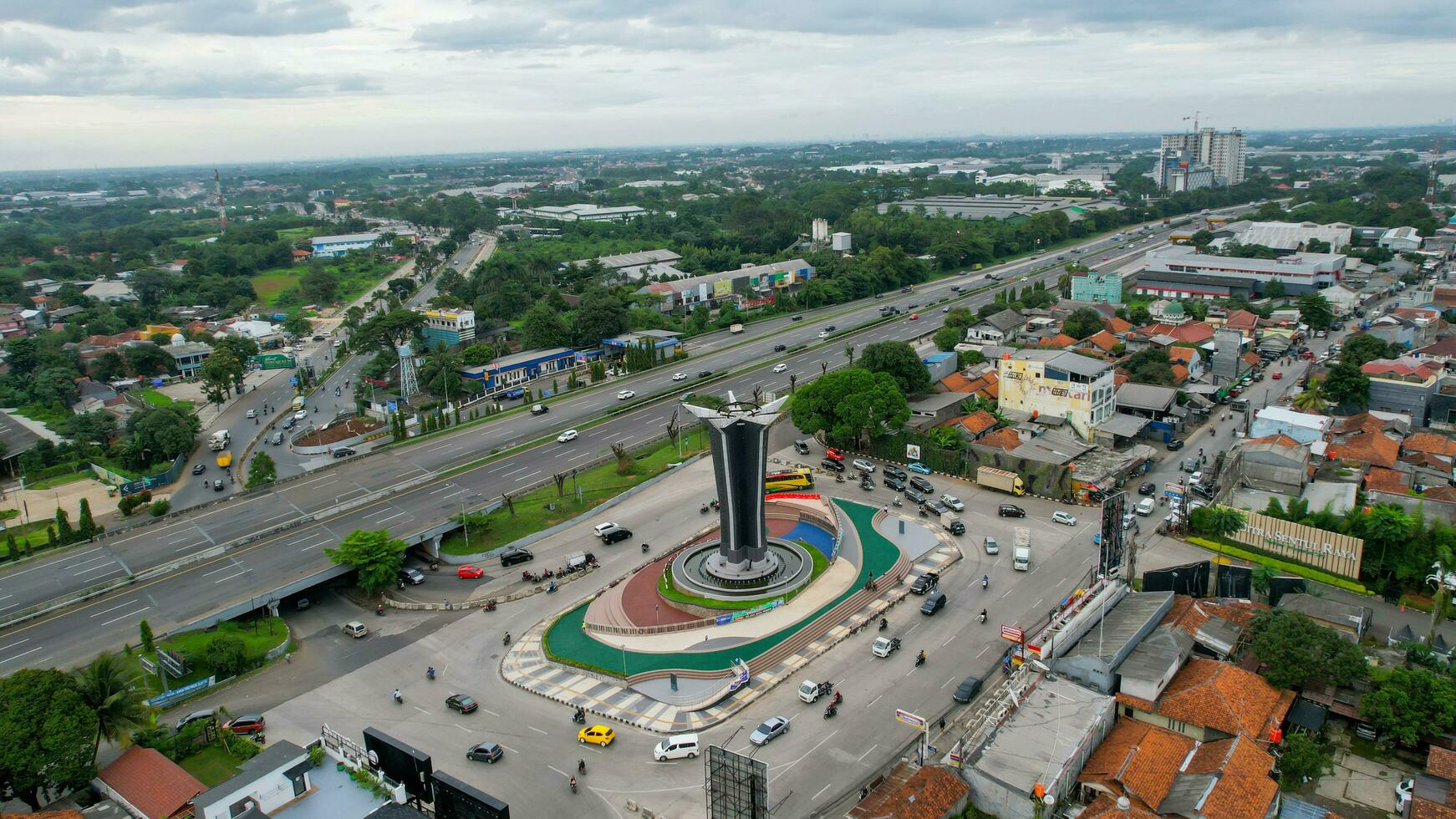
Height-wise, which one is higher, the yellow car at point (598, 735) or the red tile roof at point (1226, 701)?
the red tile roof at point (1226, 701)

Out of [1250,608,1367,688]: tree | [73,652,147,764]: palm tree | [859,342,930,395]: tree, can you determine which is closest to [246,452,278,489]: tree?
[73,652,147,764]: palm tree

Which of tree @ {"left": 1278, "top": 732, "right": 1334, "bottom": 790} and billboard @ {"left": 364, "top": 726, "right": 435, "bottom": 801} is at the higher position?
billboard @ {"left": 364, "top": 726, "right": 435, "bottom": 801}

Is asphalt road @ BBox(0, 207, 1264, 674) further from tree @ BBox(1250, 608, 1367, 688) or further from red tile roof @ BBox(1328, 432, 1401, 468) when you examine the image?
tree @ BBox(1250, 608, 1367, 688)

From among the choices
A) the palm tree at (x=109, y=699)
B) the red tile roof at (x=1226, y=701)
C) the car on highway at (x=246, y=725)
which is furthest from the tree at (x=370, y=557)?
the red tile roof at (x=1226, y=701)

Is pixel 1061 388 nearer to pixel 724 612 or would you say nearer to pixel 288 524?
pixel 724 612

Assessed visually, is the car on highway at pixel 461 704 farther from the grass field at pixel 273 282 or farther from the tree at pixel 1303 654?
the grass field at pixel 273 282

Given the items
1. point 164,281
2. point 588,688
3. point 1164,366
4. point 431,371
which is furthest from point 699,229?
point 588,688
